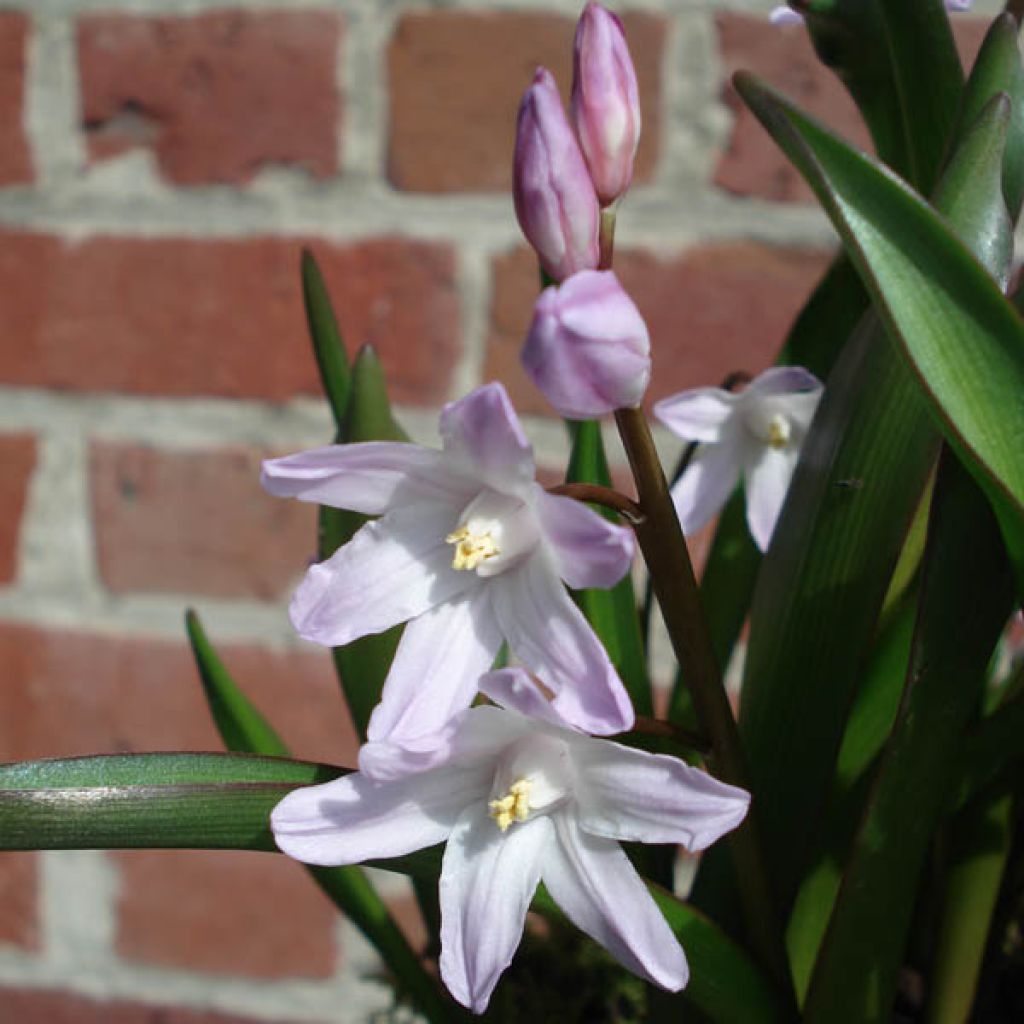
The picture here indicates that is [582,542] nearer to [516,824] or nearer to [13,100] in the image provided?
[516,824]

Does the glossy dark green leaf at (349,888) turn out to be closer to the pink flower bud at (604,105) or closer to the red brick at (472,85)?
the pink flower bud at (604,105)

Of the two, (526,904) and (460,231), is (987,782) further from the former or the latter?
(460,231)

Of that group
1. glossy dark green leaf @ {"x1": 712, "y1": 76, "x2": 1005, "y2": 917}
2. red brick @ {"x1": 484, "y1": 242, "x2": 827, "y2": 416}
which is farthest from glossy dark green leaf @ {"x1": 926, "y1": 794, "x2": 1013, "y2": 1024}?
red brick @ {"x1": 484, "y1": 242, "x2": 827, "y2": 416}

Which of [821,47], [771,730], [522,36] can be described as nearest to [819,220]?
[522,36]

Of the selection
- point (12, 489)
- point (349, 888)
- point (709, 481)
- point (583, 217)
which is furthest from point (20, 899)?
point (583, 217)

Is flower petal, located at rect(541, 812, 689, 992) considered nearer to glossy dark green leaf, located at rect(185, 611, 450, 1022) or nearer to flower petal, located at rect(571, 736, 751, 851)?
flower petal, located at rect(571, 736, 751, 851)
